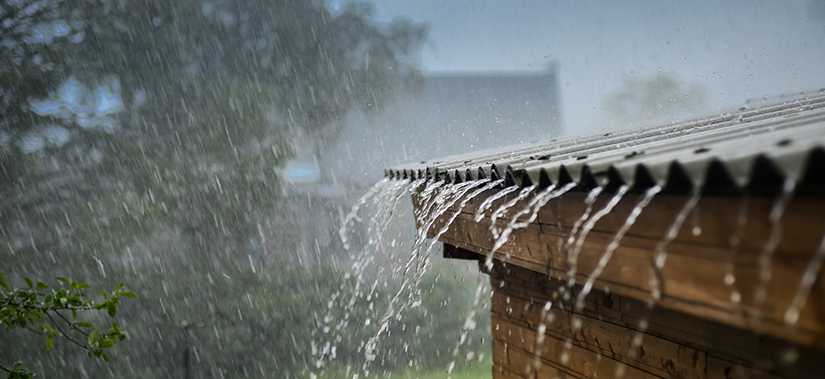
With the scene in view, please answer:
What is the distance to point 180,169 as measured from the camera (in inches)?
486

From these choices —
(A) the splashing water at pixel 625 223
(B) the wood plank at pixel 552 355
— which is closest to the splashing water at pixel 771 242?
(A) the splashing water at pixel 625 223

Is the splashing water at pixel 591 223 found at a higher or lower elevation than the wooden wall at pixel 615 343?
higher

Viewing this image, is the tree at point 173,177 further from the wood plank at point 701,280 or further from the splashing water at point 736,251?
the splashing water at point 736,251

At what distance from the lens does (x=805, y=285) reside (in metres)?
1.05

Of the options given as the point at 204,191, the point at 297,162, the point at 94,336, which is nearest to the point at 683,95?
the point at 297,162

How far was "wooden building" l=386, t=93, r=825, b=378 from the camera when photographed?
1.08 m

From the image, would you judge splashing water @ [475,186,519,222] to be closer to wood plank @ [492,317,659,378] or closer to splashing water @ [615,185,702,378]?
wood plank @ [492,317,659,378]

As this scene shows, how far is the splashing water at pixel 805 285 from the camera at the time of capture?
1.03 metres

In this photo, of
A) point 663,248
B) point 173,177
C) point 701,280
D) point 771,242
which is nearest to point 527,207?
point 663,248

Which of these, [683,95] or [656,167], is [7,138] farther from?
[683,95]

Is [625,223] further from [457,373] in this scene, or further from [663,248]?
[457,373]

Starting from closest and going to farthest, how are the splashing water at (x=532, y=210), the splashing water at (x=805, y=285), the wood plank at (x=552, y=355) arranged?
the splashing water at (x=805, y=285) < the splashing water at (x=532, y=210) < the wood plank at (x=552, y=355)

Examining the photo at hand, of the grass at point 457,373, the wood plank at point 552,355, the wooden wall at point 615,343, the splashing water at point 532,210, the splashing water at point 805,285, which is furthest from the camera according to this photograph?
the grass at point 457,373

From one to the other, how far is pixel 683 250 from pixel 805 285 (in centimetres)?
32
